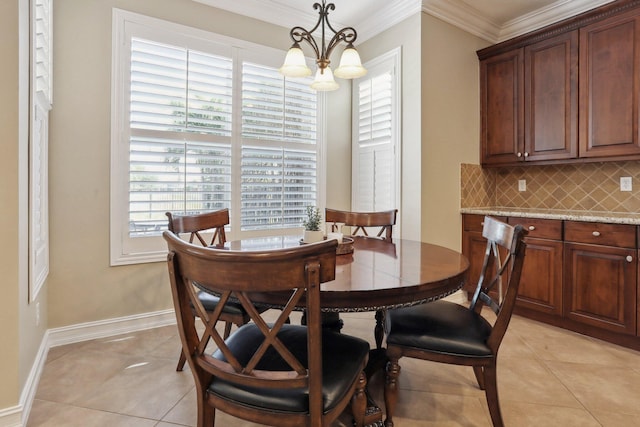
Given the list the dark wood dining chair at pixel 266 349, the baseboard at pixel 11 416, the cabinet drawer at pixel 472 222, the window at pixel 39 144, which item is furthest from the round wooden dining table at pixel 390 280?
the cabinet drawer at pixel 472 222

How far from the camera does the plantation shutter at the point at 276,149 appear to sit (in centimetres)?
329

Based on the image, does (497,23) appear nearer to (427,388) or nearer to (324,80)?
(324,80)

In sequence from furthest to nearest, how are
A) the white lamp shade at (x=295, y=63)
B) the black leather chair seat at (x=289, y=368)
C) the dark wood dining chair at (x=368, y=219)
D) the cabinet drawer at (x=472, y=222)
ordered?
the cabinet drawer at (x=472, y=222) < the dark wood dining chair at (x=368, y=219) < the white lamp shade at (x=295, y=63) < the black leather chair seat at (x=289, y=368)

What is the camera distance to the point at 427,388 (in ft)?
6.49

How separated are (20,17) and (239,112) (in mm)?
1735

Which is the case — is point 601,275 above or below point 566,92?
below

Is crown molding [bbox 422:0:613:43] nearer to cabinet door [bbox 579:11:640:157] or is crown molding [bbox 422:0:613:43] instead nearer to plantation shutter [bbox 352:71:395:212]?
cabinet door [bbox 579:11:640:157]

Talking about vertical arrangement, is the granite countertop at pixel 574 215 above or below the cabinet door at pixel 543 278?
above

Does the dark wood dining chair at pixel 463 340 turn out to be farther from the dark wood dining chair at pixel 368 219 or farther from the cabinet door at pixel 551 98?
the cabinet door at pixel 551 98

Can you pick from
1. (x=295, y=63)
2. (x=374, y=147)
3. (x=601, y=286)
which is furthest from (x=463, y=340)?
(x=374, y=147)

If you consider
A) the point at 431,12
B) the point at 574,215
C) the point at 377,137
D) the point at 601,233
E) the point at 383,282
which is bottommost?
the point at 383,282

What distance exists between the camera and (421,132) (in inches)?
127

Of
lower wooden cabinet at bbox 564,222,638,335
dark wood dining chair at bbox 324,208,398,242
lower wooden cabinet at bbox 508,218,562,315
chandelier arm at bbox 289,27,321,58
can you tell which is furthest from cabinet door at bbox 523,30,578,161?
chandelier arm at bbox 289,27,321,58

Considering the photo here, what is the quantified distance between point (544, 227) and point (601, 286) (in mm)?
577
